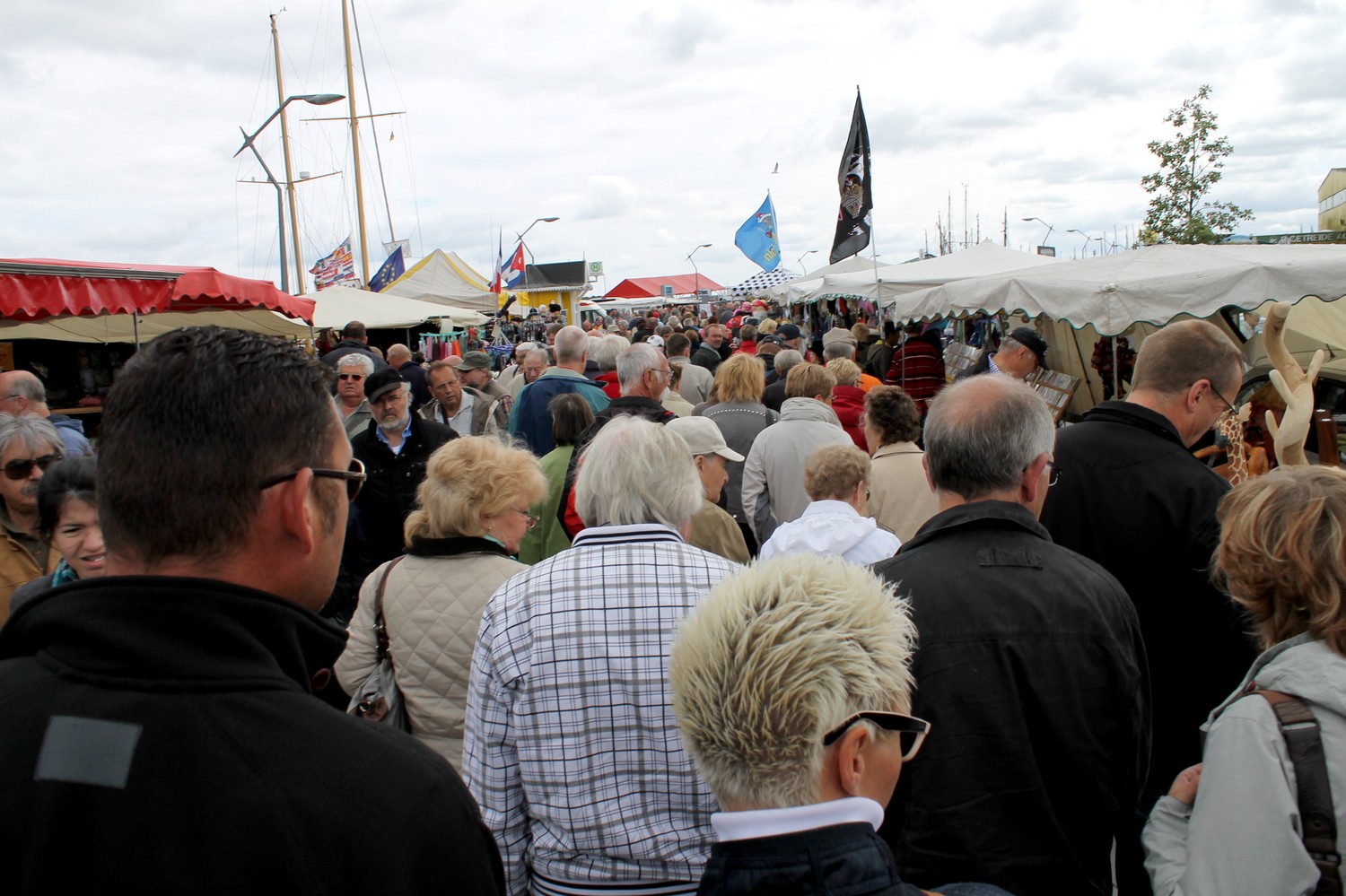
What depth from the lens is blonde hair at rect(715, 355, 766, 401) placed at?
605 cm

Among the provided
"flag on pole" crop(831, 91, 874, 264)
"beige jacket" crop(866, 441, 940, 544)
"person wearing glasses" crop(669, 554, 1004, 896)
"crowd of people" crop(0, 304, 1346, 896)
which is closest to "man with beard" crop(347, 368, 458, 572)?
"crowd of people" crop(0, 304, 1346, 896)

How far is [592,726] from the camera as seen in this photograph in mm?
2000

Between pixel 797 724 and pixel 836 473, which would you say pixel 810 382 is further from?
pixel 797 724

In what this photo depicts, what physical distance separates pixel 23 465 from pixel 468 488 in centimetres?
207

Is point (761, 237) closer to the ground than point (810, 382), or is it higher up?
higher up

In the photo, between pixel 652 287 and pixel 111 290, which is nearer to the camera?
pixel 111 290

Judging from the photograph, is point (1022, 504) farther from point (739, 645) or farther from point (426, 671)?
point (426, 671)

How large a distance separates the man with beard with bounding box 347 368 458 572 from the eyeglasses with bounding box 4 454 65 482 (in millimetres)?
1315

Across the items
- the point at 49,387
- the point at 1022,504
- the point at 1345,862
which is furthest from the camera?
the point at 49,387

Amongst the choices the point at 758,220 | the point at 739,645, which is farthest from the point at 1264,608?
the point at 758,220

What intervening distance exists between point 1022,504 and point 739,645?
1280mm

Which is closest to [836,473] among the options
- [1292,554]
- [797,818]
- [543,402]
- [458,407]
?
[1292,554]

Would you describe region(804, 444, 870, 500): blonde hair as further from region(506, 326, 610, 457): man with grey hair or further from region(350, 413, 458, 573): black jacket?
region(506, 326, 610, 457): man with grey hair

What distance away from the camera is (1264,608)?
1.92m
